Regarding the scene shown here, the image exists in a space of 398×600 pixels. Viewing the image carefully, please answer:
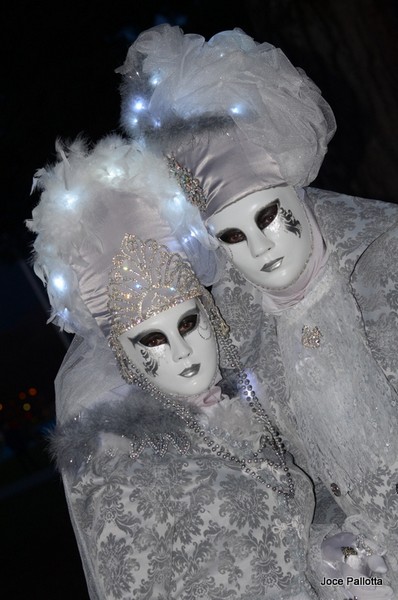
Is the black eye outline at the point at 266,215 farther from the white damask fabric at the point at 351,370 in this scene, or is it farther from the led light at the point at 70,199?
the led light at the point at 70,199

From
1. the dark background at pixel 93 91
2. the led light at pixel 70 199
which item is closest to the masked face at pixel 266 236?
the led light at pixel 70 199

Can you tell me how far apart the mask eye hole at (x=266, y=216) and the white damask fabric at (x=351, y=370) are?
0.95ft

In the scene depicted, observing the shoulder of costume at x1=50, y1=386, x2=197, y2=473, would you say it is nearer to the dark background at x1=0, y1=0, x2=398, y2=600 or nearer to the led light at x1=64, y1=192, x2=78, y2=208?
the dark background at x1=0, y1=0, x2=398, y2=600

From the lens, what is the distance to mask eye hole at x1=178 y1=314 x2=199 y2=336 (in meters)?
2.90

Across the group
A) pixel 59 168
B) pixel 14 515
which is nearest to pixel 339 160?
pixel 59 168

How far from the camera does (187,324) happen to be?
291 centimetres

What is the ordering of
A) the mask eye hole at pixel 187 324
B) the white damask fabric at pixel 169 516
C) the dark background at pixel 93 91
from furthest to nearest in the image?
the dark background at pixel 93 91, the mask eye hole at pixel 187 324, the white damask fabric at pixel 169 516

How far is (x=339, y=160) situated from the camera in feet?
15.8

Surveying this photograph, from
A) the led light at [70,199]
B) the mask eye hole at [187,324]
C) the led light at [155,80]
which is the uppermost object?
the led light at [155,80]

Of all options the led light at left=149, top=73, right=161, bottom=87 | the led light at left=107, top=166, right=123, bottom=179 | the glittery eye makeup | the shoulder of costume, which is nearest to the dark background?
the shoulder of costume

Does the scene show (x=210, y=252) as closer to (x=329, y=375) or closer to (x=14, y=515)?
(x=329, y=375)

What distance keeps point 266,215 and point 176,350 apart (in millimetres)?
569

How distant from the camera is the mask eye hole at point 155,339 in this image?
9.45 ft

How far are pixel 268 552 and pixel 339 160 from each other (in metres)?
2.65
